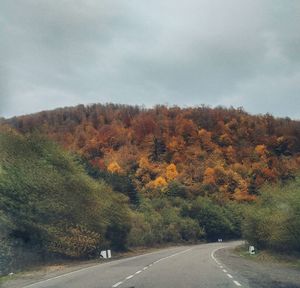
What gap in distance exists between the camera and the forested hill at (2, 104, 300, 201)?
105625 millimetres

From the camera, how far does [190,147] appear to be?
116062 mm

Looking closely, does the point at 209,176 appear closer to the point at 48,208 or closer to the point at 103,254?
the point at 103,254

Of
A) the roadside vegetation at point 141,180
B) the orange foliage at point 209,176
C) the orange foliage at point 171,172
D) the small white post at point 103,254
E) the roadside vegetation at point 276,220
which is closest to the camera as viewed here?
the roadside vegetation at point 141,180

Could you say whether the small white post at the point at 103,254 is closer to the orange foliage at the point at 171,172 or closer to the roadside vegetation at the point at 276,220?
the roadside vegetation at the point at 276,220

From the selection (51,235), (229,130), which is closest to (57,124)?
(229,130)

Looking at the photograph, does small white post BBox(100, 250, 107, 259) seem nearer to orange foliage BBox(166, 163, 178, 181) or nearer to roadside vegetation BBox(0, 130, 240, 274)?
roadside vegetation BBox(0, 130, 240, 274)

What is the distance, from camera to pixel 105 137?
11538 centimetres

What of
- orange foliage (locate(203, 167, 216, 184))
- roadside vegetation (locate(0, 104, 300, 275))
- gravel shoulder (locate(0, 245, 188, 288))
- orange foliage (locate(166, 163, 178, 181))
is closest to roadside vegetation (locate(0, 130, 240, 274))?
roadside vegetation (locate(0, 104, 300, 275))

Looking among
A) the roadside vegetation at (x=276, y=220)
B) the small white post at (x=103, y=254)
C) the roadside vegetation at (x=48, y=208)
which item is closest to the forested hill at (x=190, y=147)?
the roadside vegetation at (x=276, y=220)

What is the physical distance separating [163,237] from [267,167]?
98.0ft

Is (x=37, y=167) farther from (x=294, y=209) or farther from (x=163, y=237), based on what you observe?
(x=163, y=237)

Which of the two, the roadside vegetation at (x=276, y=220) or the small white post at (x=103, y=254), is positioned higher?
the roadside vegetation at (x=276, y=220)

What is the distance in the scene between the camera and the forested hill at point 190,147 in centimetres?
10562

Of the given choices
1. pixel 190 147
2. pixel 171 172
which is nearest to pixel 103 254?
pixel 171 172
